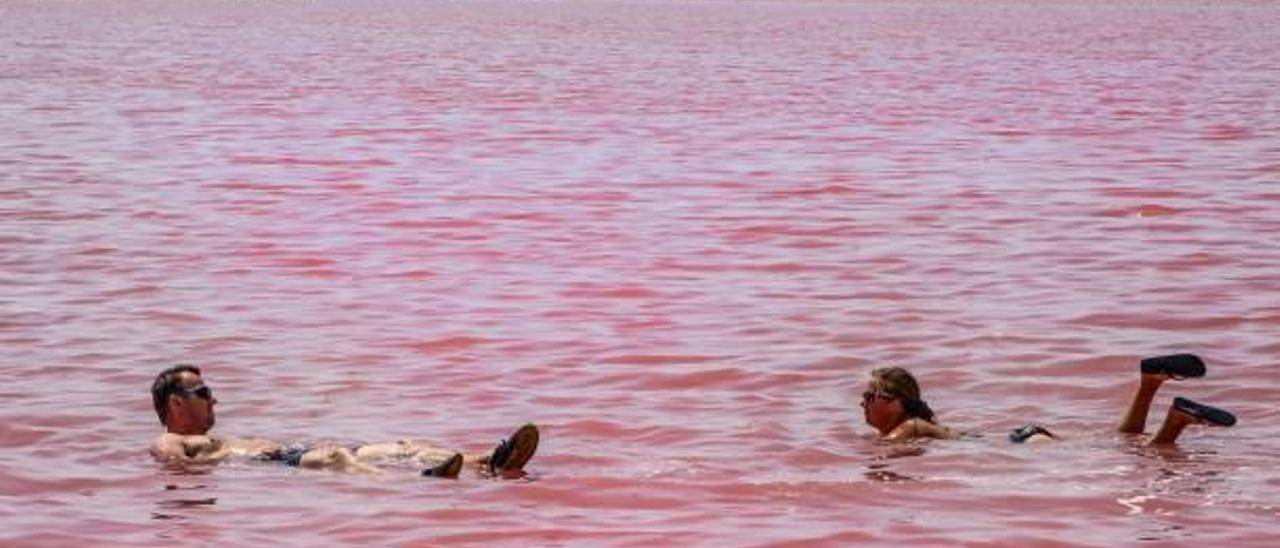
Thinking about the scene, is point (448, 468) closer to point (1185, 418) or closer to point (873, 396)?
point (873, 396)

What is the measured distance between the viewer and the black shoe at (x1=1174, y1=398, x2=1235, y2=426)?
10867 mm

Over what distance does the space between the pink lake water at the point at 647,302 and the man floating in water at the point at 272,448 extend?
12cm

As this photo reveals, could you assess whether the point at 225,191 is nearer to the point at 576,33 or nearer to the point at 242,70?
the point at 242,70

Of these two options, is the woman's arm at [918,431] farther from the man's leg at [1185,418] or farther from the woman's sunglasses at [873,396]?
the man's leg at [1185,418]

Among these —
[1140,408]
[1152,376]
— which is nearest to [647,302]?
[1140,408]

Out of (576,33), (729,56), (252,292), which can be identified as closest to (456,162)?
(252,292)

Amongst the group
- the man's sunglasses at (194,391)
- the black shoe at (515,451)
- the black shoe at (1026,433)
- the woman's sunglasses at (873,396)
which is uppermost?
the man's sunglasses at (194,391)

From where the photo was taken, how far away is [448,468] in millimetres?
10820

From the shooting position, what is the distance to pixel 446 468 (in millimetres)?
10828

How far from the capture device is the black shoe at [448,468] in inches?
426

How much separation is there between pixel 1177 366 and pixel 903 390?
1254mm

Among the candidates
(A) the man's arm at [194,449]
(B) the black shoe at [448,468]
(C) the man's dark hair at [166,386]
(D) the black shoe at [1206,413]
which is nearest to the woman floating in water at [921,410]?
(D) the black shoe at [1206,413]

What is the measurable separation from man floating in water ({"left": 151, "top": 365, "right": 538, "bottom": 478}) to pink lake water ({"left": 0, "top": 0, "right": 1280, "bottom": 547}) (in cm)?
12

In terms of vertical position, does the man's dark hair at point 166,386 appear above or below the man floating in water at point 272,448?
above
